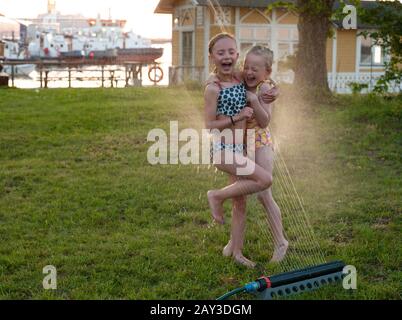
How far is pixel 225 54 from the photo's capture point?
16.7ft

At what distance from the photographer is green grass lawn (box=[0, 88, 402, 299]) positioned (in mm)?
5215

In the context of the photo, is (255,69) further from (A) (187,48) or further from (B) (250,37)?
(A) (187,48)

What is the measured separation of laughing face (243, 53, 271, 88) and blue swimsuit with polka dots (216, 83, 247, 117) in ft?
0.39

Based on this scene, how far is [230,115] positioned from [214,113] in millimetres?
124

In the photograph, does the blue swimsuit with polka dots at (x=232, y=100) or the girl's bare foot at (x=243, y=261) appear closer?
the blue swimsuit with polka dots at (x=232, y=100)

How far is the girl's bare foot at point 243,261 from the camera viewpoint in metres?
5.46

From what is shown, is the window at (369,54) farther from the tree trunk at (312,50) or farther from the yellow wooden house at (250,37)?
the tree trunk at (312,50)

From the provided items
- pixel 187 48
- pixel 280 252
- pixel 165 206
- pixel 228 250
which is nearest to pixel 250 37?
pixel 187 48

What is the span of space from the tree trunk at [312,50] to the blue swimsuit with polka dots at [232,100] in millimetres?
9863

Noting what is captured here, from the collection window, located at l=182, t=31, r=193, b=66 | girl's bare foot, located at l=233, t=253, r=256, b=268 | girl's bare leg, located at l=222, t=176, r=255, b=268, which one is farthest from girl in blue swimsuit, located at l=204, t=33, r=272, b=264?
window, located at l=182, t=31, r=193, b=66

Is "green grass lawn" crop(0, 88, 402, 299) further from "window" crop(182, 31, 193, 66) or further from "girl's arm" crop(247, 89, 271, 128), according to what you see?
"window" crop(182, 31, 193, 66)

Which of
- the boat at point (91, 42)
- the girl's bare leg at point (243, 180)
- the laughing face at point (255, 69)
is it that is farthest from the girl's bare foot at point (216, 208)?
the boat at point (91, 42)

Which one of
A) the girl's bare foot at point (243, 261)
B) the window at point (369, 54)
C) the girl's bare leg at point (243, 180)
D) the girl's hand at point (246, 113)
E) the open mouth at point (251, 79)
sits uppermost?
the window at point (369, 54)
